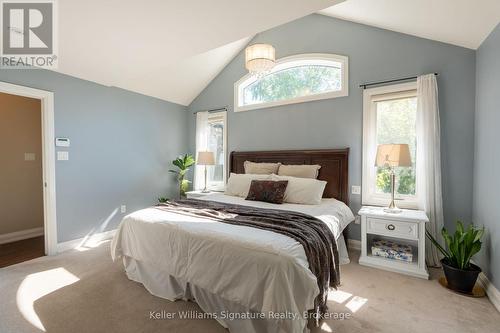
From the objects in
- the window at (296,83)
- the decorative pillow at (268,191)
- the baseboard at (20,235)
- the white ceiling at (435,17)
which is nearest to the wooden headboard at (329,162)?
the decorative pillow at (268,191)

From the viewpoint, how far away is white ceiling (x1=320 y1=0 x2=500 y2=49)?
2.07 metres

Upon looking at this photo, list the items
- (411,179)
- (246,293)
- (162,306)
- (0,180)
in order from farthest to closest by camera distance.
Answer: (0,180) < (411,179) < (162,306) < (246,293)

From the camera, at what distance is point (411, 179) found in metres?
3.06

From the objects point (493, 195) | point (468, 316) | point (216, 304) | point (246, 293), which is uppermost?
point (493, 195)

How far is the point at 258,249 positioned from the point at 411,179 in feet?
8.42

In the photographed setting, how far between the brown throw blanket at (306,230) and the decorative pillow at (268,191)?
68 centimetres

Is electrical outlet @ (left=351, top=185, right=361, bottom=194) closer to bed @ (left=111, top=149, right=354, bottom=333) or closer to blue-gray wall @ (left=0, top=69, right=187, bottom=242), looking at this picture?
bed @ (left=111, top=149, right=354, bottom=333)

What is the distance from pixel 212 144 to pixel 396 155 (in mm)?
3434

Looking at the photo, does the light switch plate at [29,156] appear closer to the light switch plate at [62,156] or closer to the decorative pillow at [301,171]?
the light switch plate at [62,156]

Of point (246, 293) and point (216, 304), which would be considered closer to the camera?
point (246, 293)

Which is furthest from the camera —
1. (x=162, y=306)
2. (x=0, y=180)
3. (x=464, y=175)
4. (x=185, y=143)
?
(x=185, y=143)

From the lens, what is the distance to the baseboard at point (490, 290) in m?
1.99

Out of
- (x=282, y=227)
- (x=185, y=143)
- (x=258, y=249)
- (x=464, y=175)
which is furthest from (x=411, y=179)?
(x=185, y=143)

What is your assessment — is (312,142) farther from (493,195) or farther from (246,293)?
(246,293)
